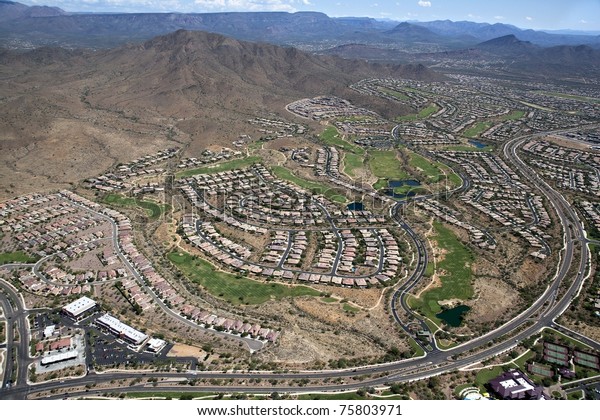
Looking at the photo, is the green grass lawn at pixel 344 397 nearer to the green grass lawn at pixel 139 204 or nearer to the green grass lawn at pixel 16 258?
the green grass lawn at pixel 16 258

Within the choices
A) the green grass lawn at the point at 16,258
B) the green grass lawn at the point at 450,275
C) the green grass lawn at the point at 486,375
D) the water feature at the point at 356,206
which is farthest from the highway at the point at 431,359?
the water feature at the point at 356,206

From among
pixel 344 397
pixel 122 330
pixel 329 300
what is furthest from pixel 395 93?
pixel 344 397

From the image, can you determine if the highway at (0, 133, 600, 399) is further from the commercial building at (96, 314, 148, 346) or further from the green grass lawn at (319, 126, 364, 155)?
the green grass lawn at (319, 126, 364, 155)

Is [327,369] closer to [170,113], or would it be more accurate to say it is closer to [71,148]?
[71,148]

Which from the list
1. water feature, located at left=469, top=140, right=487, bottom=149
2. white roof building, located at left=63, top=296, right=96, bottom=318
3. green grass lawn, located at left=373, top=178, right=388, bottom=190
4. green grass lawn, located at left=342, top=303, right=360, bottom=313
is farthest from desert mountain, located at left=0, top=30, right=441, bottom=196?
green grass lawn, located at left=342, top=303, right=360, bottom=313

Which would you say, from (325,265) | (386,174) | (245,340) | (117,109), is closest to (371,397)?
(245,340)

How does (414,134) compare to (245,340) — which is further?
(414,134)
